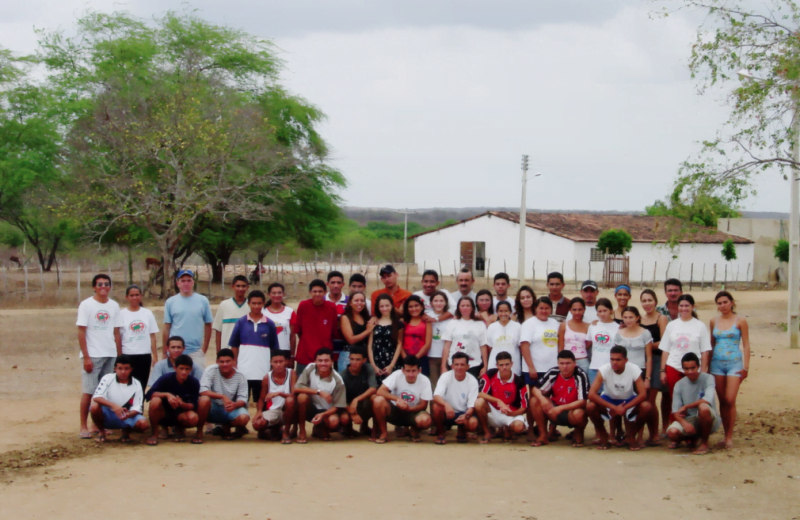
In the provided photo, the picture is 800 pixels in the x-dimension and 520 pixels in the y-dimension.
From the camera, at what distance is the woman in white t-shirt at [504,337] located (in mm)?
8570

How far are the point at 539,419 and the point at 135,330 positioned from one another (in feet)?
14.4

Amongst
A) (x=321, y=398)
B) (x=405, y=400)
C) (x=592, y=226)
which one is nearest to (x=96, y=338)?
(x=321, y=398)

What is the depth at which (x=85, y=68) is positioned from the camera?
3234cm

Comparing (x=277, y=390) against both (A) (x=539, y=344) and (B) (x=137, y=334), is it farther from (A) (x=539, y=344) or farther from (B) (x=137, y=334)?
(A) (x=539, y=344)

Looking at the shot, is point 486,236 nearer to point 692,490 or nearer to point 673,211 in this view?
point 673,211

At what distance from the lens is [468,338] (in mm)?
8672

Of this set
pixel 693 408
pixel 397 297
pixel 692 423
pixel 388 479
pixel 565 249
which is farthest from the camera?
pixel 565 249

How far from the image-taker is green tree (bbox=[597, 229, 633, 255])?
Result: 42.1 meters

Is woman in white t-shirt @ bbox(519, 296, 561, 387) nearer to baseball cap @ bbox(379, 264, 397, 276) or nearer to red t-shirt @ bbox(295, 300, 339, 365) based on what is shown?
baseball cap @ bbox(379, 264, 397, 276)

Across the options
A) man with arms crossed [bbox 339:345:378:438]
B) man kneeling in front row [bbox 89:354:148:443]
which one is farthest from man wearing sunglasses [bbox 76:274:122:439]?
man with arms crossed [bbox 339:345:378:438]

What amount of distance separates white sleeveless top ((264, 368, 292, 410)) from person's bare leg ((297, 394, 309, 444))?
21cm

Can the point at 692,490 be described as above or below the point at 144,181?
below

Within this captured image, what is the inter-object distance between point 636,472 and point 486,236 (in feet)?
140

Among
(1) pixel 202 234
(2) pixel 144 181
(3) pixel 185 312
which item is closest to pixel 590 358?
(3) pixel 185 312
